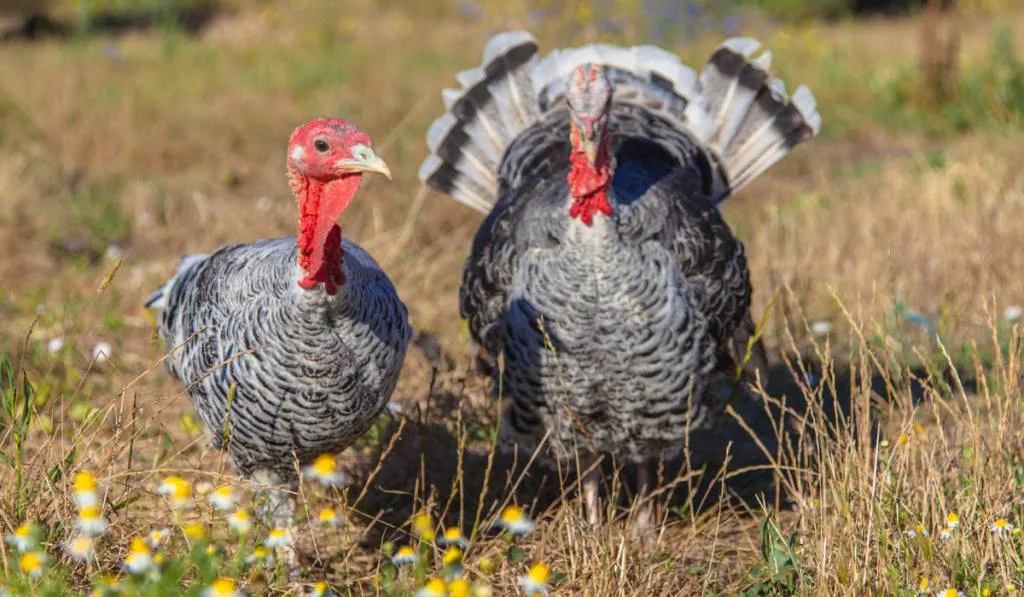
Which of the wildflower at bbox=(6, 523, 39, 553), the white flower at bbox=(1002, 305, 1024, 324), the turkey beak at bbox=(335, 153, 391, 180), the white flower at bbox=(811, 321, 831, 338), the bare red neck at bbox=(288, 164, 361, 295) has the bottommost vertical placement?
the white flower at bbox=(811, 321, 831, 338)

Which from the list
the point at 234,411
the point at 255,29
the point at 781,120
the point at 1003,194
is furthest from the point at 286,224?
the point at 255,29

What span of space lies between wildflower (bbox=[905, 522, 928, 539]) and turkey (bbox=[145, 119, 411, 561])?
148cm

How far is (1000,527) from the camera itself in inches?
121

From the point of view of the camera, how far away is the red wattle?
365cm

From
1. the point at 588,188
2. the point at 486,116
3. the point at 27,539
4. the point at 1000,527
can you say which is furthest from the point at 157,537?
the point at 486,116

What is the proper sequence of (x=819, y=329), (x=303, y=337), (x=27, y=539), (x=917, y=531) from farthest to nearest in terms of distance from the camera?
(x=819, y=329) < (x=303, y=337) < (x=917, y=531) < (x=27, y=539)

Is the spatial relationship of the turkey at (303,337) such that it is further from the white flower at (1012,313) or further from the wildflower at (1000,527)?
the white flower at (1012,313)

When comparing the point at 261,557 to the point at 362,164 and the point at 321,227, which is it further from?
the point at 362,164

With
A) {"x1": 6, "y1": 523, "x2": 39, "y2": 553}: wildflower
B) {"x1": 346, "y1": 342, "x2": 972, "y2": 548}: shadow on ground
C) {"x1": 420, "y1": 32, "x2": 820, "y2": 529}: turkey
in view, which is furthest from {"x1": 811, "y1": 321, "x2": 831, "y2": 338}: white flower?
{"x1": 6, "y1": 523, "x2": 39, "y2": 553}: wildflower

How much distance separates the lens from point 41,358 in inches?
202

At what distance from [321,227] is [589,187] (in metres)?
0.88

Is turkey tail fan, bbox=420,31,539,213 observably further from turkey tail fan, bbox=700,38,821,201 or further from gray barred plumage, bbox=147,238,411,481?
gray barred plumage, bbox=147,238,411,481

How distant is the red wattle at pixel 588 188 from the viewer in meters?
3.65

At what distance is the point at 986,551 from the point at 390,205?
4.91m
